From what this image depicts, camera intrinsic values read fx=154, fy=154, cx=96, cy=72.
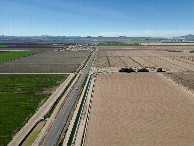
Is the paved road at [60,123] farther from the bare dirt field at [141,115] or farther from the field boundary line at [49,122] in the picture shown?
the bare dirt field at [141,115]

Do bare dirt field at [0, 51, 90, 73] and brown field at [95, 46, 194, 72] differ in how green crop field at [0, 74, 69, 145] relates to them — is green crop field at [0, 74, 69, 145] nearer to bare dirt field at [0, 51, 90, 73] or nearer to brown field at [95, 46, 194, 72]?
bare dirt field at [0, 51, 90, 73]

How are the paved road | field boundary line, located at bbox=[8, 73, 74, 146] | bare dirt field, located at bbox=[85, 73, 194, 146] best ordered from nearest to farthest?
1. bare dirt field, located at bbox=[85, 73, 194, 146]
2. the paved road
3. field boundary line, located at bbox=[8, 73, 74, 146]

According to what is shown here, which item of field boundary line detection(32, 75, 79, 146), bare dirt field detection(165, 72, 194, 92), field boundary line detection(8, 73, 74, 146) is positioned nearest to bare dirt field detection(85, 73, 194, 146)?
bare dirt field detection(165, 72, 194, 92)

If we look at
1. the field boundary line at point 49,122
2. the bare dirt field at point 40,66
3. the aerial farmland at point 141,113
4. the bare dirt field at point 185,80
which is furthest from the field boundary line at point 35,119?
the bare dirt field at point 185,80

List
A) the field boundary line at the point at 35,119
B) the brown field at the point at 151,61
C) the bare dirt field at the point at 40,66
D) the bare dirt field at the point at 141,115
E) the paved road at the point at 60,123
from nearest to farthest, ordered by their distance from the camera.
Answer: the bare dirt field at the point at 141,115 → the paved road at the point at 60,123 → the field boundary line at the point at 35,119 → the bare dirt field at the point at 40,66 → the brown field at the point at 151,61

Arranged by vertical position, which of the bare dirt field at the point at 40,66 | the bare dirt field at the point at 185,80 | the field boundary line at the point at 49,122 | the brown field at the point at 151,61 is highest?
the brown field at the point at 151,61

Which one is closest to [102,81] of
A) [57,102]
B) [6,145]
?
[57,102]

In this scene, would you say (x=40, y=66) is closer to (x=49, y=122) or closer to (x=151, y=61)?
(x=49, y=122)

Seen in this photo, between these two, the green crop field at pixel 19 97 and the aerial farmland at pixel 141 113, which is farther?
the green crop field at pixel 19 97

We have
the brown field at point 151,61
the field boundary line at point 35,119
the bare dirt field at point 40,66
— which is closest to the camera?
the field boundary line at point 35,119
